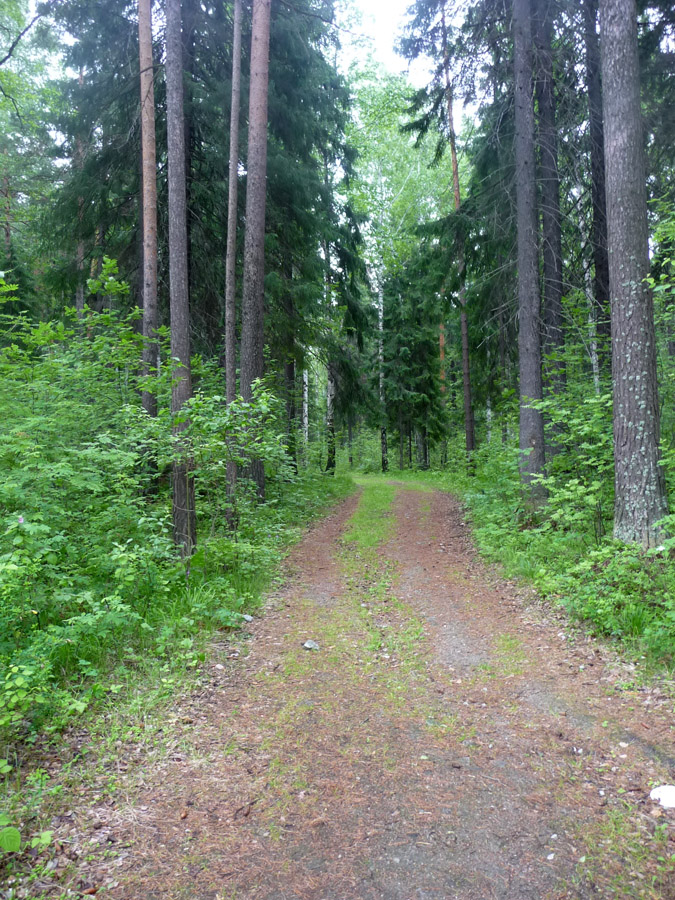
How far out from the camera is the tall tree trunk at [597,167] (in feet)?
29.0

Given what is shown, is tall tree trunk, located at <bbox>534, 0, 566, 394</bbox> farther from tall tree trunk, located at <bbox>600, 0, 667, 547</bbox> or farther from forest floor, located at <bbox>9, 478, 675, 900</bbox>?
forest floor, located at <bbox>9, 478, 675, 900</bbox>

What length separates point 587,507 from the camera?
7086mm

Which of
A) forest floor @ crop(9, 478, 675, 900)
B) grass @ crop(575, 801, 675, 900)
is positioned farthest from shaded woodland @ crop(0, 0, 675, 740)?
grass @ crop(575, 801, 675, 900)

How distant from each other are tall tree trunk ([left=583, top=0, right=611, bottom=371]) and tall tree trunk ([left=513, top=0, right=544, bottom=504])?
104cm

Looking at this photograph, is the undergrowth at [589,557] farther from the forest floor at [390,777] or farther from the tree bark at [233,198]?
the tree bark at [233,198]

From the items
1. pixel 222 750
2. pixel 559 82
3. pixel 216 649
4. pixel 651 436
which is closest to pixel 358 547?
pixel 216 649

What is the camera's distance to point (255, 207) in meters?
9.55

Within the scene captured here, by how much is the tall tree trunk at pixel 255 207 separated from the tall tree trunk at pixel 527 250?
15.3 ft

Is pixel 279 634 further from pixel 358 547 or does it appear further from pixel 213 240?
pixel 213 240

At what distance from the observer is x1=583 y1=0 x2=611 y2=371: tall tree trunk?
8852 mm

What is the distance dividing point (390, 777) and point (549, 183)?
10.9m

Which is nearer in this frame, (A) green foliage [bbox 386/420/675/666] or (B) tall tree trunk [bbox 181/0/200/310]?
(A) green foliage [bbox 386/420/675/666]

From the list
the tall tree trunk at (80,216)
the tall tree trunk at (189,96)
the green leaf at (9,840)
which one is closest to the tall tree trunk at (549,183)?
the tall tree trunk at (189,96)

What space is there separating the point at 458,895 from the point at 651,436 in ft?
16.7
